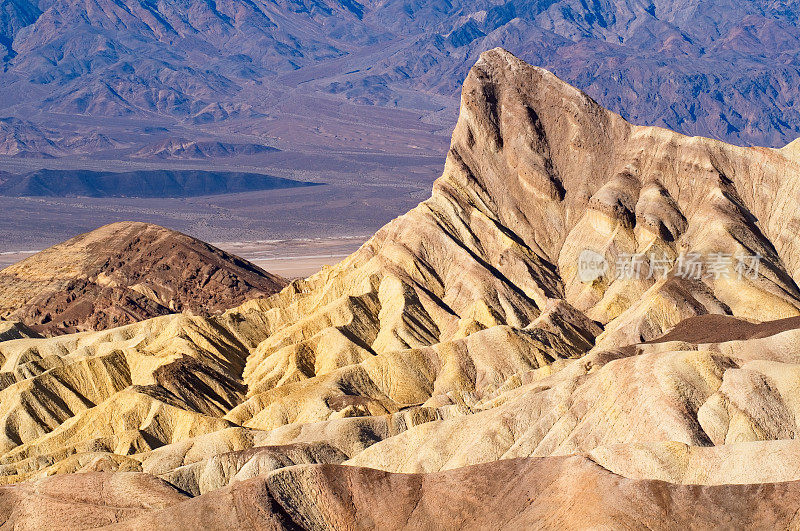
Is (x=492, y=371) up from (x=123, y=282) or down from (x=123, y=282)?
up

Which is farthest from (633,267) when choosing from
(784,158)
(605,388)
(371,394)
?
(605,388)

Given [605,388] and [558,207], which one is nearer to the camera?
[605,388]

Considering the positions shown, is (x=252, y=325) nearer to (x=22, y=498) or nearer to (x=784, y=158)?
(x=22, y=498)

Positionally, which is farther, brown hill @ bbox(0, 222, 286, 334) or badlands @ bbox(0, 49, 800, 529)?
brown hill @ bbox(0, 222, 286, 334)

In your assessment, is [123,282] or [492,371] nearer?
[492,371]
